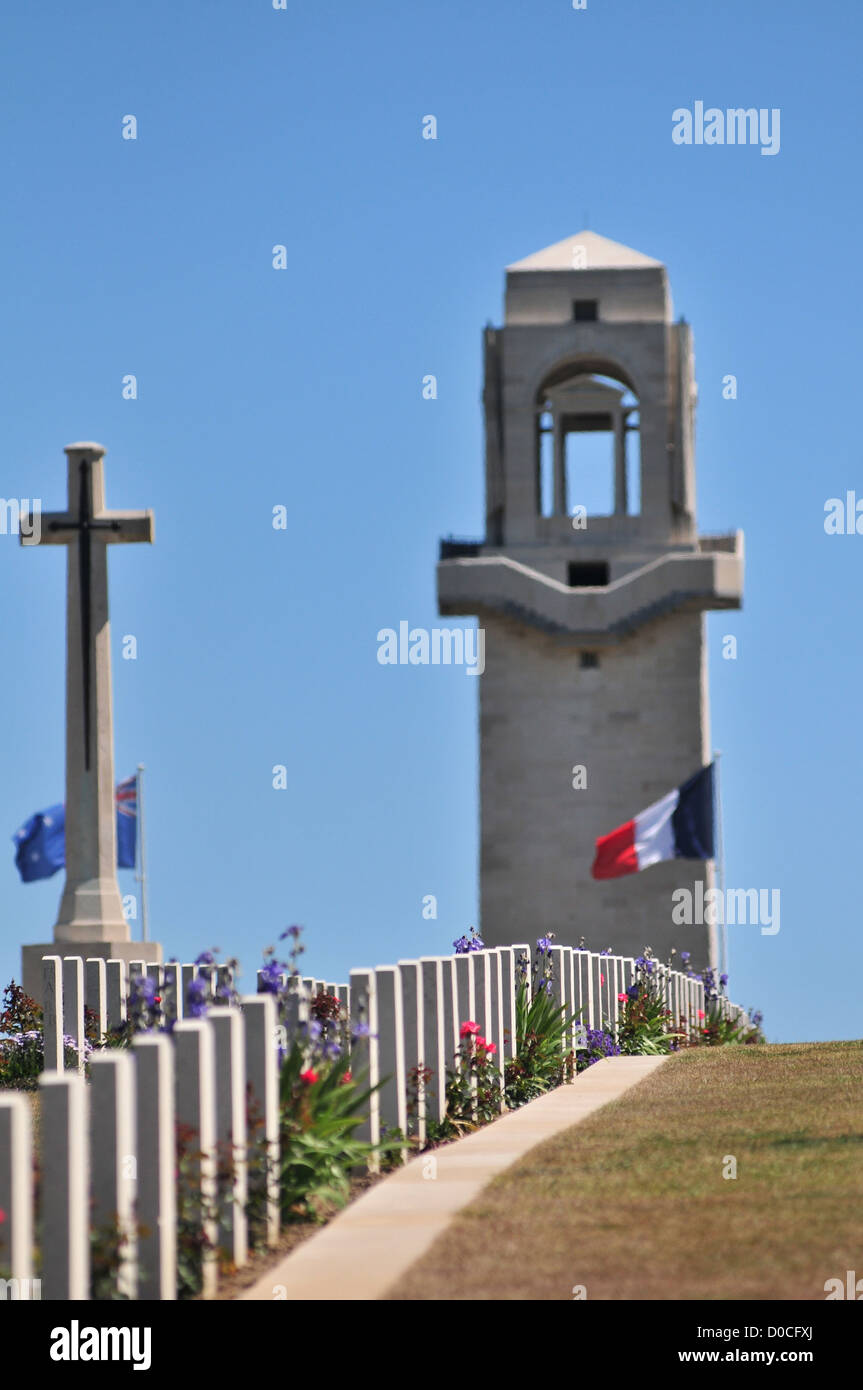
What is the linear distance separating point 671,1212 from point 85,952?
2000cm

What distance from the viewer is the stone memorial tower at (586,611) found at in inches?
2296

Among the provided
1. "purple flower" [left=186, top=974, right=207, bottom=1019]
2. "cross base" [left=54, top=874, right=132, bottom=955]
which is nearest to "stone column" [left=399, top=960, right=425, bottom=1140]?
"purple flower" [left=186, top=974, right=207, bottom=1019]

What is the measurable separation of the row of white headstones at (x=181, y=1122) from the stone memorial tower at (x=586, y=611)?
4343 centimetres

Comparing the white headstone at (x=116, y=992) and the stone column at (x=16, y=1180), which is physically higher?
the white headstone at (x=116, y=992)

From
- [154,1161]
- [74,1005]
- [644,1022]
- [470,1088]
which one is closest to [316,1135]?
[154,1161]

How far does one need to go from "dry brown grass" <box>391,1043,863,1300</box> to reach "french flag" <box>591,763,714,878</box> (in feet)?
85.5

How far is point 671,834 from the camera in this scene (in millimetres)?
41500

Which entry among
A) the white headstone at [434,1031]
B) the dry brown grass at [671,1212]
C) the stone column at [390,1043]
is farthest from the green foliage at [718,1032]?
the stone column at [390,1043]

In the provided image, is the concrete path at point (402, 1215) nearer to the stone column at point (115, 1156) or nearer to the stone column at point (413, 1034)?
the stone column at point (413, 1034)

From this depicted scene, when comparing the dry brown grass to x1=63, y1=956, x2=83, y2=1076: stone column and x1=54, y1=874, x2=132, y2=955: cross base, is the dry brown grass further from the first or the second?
x1=54, y1=874, x2=132, y2=955: cross base

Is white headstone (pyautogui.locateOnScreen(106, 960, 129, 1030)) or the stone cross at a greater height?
the stone cross

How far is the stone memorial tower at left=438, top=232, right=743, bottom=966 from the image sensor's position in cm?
5831
